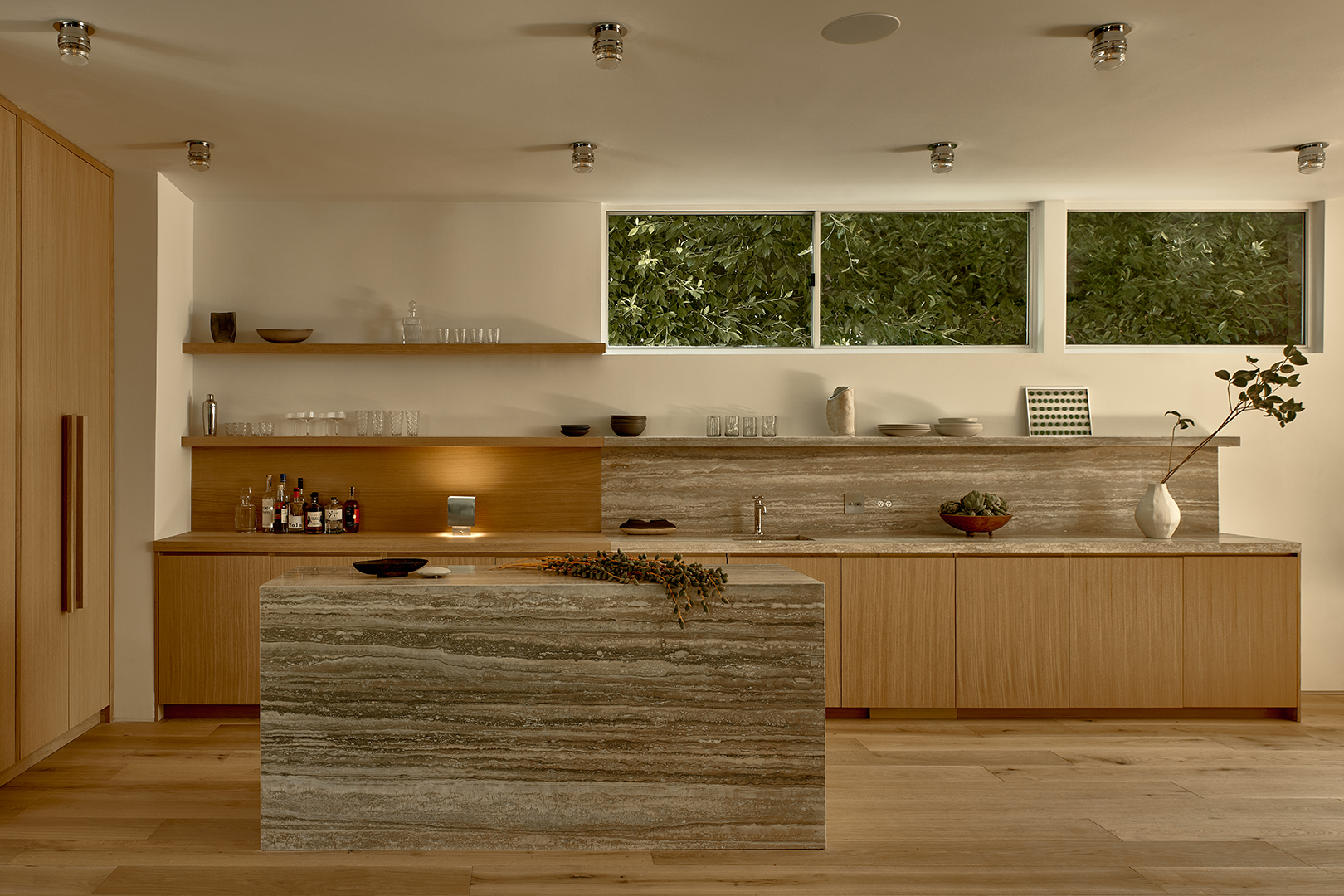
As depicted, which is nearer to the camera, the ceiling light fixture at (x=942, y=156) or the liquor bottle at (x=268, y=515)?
the ceiling light fixture at (x=942, y=156)

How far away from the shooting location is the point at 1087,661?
173 inches

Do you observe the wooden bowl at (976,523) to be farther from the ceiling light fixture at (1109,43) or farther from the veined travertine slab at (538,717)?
the ceiling light fixture at (1109,43)

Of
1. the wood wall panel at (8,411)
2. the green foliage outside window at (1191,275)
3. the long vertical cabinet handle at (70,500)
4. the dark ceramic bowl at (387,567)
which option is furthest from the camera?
the green foliage outside window at (1191,275)

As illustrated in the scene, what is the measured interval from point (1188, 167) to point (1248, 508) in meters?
1.94

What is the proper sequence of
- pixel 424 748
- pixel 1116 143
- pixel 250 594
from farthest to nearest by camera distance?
pixel 250 594 < pixel 1116 143 < pixel 424 748

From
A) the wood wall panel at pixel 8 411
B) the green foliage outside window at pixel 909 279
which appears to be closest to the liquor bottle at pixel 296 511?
the wood wall panel at pixel 8 411

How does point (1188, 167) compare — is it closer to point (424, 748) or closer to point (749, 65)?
point (749, 65)

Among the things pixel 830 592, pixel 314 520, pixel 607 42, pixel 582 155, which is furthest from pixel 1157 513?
pixel 314 520

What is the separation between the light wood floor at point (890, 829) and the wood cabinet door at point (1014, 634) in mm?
224

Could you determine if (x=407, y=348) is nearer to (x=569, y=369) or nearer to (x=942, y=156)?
(x=569, y=369)

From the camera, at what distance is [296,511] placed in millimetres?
4832

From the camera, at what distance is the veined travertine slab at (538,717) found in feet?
9.48

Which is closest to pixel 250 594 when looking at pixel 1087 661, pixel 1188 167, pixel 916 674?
pixel 916 674

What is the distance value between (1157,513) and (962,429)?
3.41ft
